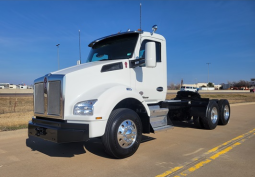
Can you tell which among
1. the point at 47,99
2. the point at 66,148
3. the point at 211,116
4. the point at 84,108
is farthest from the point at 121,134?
the point at 211,116

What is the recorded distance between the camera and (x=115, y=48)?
5430mm

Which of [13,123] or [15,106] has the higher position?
[15,106]

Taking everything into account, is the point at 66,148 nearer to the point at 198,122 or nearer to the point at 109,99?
the point at 109,99

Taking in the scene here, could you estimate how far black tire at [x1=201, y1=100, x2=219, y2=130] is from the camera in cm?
739

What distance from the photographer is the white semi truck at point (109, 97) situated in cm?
386

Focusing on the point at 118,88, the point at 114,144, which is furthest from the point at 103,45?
the point at 114,144

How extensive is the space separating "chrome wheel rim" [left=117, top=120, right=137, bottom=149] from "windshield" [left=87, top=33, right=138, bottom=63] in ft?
5.40

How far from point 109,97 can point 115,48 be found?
1.83 metres

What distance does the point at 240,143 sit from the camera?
5621mm

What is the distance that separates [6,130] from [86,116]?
15.3 ft

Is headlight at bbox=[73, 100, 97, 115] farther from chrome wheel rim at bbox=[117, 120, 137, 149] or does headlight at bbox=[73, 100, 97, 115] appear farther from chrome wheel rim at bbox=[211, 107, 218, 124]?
chrome wheel rim at bbox=[211, 107, 218, 124]

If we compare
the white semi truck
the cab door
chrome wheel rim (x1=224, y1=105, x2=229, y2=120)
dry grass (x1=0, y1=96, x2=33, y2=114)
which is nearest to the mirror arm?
the white semi truck

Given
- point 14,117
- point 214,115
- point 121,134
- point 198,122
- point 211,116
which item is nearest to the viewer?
point 121,134

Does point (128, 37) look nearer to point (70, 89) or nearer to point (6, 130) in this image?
point (70, 89)
